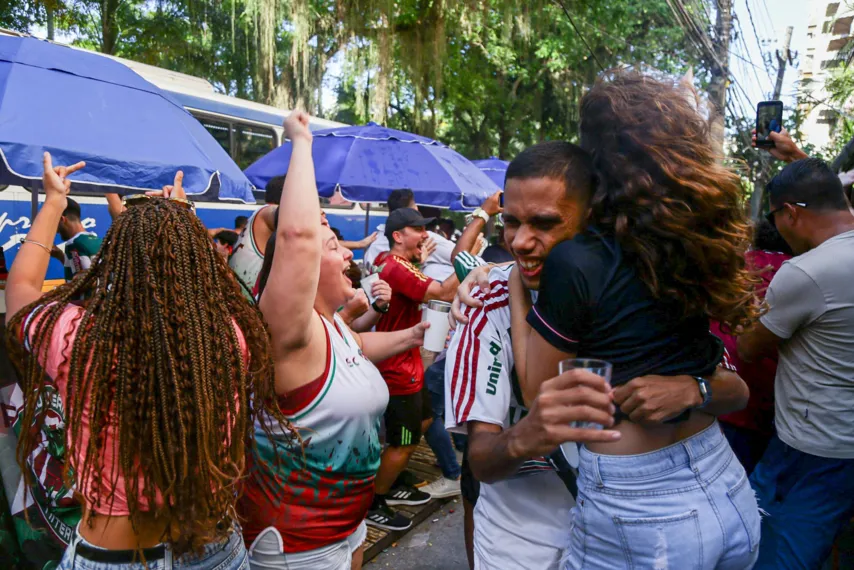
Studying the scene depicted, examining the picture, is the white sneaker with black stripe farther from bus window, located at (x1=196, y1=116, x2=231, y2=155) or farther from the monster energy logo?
bus window, located at (x1=196, y1=116, x2=231, y2=155)

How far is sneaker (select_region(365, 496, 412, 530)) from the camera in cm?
445

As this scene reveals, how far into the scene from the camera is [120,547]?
184cm

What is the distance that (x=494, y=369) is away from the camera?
1943mm

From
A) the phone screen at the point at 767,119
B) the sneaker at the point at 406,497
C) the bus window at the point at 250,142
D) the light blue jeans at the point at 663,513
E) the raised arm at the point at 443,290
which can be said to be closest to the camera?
the light blue jeans at the point at 663,513

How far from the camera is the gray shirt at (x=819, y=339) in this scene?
2.74m

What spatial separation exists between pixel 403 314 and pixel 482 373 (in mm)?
2707

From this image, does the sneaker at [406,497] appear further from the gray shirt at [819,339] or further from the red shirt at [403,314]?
the gray shirt at [819,339]

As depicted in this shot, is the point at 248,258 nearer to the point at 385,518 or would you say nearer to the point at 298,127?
the point at 385,518

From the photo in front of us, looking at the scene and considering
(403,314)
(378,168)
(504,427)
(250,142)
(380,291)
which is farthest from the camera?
(250,142)

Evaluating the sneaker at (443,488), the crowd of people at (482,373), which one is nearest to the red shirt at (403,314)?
the sneaker at (443,488)

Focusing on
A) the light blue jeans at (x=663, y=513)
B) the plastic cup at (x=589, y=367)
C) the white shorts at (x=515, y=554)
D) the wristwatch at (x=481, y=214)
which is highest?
the wristwatch at (x=481, y=214)

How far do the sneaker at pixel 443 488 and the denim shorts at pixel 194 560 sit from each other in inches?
120

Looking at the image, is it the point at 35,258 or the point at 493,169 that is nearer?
the point at 35,258

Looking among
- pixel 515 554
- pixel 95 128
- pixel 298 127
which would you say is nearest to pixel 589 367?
pixel 515 554
